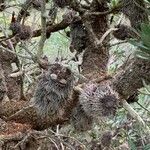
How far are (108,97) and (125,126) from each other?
2.68 ft

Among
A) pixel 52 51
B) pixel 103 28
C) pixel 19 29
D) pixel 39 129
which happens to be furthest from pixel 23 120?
pixel 52 51

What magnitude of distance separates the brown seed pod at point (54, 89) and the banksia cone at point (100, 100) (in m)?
0.10

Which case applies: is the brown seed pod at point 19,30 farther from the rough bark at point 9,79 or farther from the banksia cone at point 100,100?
the banksia cone at point 100,100

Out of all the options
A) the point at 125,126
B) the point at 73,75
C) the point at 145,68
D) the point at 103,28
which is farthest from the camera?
the point at 125,126

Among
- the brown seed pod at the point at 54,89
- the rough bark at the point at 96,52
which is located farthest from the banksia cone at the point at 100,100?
the rough bark at the point at 96,52

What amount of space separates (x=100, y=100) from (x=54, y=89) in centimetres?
18

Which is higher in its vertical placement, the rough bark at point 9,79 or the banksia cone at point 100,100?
the banksia cone at point 100,100

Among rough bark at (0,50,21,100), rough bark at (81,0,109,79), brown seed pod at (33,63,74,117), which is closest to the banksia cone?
brown seed pod at (33,63,74,117)

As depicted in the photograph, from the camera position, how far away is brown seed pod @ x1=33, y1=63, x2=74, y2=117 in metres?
1.36

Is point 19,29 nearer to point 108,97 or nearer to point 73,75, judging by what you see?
point 73,75

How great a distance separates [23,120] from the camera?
1.68m

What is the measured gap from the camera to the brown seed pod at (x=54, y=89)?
53.6 inches

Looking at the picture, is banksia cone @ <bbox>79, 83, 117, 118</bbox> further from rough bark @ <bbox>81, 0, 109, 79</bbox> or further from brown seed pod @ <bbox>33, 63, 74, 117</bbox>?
rough bark @ <bbox>81, 0, 109, 79</bbox>

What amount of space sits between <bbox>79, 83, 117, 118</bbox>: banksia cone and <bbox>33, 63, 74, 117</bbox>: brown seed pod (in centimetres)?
10
